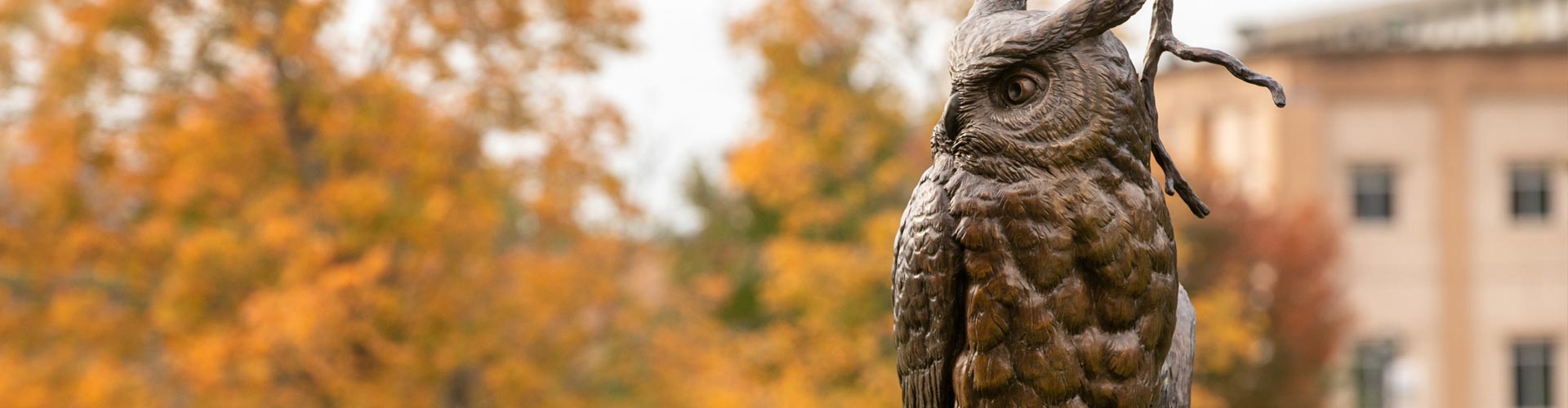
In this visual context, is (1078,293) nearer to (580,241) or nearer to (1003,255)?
(1003,255)

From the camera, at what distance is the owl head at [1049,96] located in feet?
9.43

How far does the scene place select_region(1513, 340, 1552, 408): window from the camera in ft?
80.0

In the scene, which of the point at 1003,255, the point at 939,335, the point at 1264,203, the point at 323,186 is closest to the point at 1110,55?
the point at 1003,255

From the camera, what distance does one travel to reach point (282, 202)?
32.8ft

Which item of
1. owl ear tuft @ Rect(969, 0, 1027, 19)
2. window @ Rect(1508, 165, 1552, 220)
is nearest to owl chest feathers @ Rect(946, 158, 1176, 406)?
owl ear tuft @ Rect(969, 0, 1027, 19)

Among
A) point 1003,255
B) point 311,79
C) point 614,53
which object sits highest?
point 614,53

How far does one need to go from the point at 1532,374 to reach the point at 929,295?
2492cm

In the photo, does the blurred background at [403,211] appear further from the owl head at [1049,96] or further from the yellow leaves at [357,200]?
the owl head at [1049,96]

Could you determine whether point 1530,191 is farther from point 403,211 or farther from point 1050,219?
point 1050,219

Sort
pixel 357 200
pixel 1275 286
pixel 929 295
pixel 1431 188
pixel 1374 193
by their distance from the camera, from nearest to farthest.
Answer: pixel 929 295, pixel 357 200, pixel 1275 286, pixel 1431 188, pixel 1374 193

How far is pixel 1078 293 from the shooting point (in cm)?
297

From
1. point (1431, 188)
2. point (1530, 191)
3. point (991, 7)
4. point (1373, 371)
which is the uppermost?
point (1530, 191)

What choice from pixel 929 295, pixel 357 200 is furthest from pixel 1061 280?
pixel 357 200

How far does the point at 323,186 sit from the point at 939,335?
808cm
